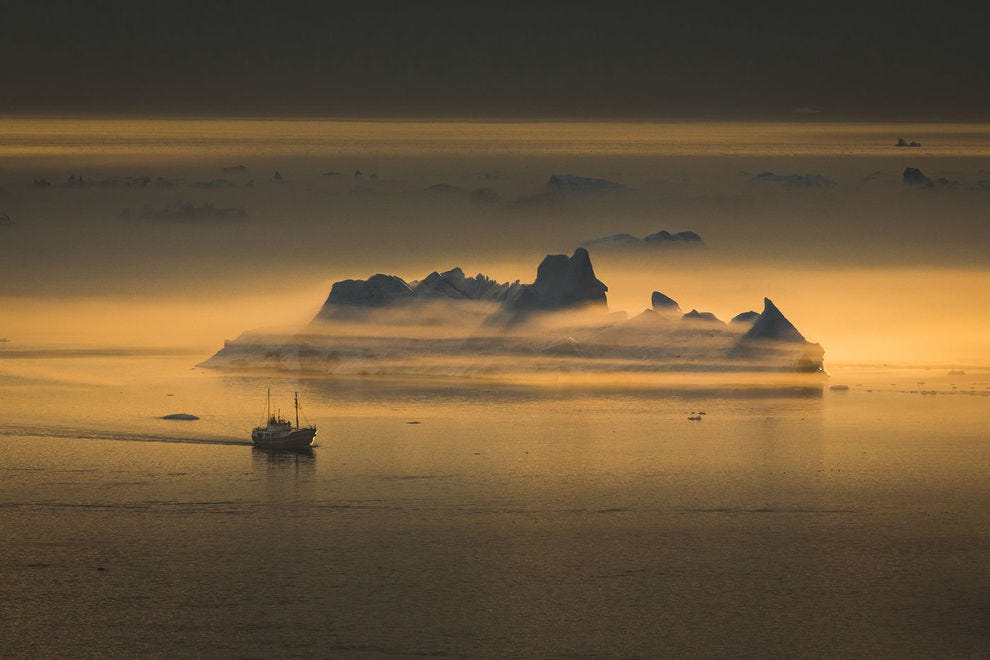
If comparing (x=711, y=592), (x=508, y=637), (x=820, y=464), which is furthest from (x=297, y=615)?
(x=820, y=464)

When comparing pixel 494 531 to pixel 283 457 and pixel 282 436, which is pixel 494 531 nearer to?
pixel 283 457

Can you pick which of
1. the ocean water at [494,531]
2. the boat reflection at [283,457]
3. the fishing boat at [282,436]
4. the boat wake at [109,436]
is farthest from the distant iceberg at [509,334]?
the boat reflection at [283,457]

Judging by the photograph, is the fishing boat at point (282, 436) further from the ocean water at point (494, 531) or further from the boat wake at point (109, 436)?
the boat wake at point (109, 436)

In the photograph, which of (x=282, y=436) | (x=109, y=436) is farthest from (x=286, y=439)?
(x=109, y=436)

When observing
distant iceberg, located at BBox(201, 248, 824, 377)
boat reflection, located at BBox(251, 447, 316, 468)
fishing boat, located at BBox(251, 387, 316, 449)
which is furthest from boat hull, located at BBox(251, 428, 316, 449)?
distant iceberg, located at BBox(201, 248, 824, 377)

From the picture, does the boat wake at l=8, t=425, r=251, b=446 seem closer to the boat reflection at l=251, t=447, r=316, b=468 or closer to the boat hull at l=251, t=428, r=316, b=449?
the boat hull at l=251, t=428, r=316, b=449

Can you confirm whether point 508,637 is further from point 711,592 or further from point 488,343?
point 488,343

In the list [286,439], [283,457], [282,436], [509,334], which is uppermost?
[509,334]
